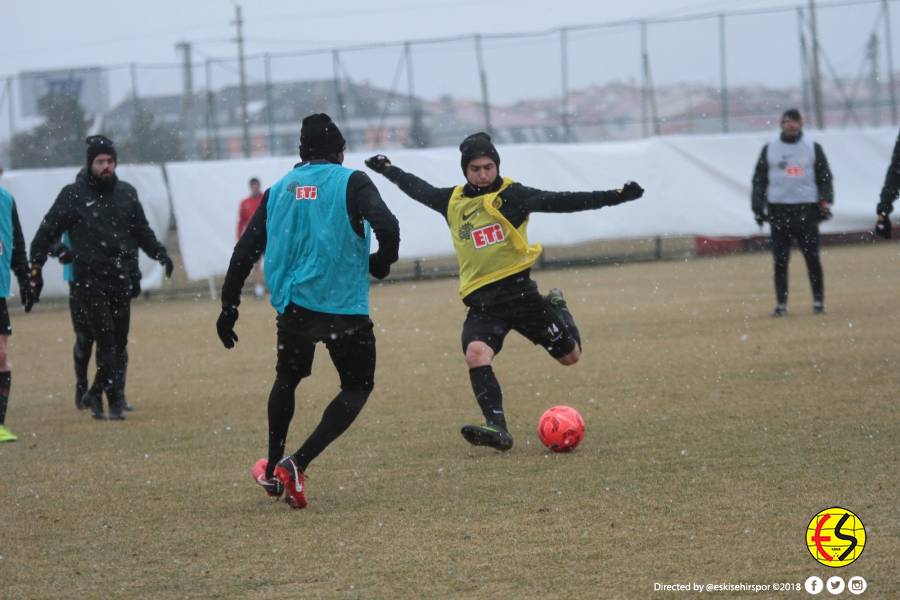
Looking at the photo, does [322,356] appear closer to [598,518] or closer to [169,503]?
[169,503]

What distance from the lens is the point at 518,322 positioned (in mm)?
8016

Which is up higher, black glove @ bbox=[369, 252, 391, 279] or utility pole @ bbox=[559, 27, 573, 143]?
utility pole @ bbox=[559, 27, 573, 143]

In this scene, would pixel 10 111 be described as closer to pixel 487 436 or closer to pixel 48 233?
pixel 48 233

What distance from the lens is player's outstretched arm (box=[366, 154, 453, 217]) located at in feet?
26.2

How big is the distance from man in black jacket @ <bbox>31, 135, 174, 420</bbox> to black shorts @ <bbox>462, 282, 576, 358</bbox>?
299cm

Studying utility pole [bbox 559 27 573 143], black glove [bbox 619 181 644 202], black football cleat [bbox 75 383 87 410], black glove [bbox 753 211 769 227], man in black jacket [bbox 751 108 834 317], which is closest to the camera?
black glove [bbox 619 181 644 202]

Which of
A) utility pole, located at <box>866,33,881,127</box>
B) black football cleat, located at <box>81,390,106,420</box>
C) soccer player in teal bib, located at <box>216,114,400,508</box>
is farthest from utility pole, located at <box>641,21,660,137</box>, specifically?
soccer player in teal bib, located at <box>216,114,400,508</box>

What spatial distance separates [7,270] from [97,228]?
857mm

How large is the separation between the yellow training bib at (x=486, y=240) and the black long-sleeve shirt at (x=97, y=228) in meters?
2.99

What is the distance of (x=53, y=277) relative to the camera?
73.4ft

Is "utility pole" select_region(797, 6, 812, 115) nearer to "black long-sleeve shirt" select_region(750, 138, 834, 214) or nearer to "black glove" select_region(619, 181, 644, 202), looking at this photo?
"black long-sleeve shirt" select_region(750, 138, 834, 214)

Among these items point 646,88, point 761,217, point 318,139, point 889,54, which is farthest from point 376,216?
point 889,54

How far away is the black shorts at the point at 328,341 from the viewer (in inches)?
250

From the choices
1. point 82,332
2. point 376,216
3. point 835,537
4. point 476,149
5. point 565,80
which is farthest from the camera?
point 565,80
